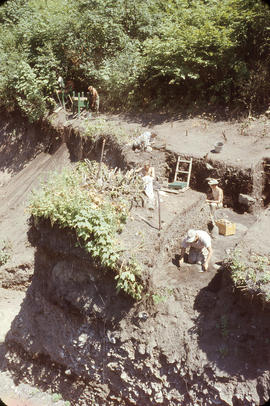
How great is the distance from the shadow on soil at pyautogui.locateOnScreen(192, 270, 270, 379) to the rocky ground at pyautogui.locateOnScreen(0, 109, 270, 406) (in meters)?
0.02

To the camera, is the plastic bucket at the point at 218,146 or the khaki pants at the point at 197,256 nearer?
the khaki pants at the point at 197,256

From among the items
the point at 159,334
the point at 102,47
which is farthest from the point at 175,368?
the point at 102,47

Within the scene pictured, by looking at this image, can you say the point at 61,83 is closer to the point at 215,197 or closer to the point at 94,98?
the point at 94,98

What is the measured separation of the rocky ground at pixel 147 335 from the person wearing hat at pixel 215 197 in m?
0.42

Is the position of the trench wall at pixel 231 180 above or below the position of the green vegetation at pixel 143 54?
below

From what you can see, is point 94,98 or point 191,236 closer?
point 191,236

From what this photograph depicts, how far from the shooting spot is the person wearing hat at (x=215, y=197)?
33.5ft

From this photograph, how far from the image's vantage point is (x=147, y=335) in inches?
289

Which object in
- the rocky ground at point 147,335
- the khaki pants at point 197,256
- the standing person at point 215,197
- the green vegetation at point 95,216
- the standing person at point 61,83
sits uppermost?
the standing person at point 61,83

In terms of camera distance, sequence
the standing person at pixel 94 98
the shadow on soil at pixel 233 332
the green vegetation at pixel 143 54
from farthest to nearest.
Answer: the standing person at pixel 94 98 < the green vegetation at pixel 143 54 < the shadow on soil at pixel 233 332

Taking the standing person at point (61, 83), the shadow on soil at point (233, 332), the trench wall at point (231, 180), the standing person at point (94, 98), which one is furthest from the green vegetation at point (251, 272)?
the standing person at point (61, 83)

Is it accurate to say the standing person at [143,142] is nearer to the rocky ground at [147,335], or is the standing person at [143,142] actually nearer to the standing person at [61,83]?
the rocky ground at [147,335]

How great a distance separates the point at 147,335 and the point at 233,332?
1743 mm

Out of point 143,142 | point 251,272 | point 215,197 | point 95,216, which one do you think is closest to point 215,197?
point 215,197
